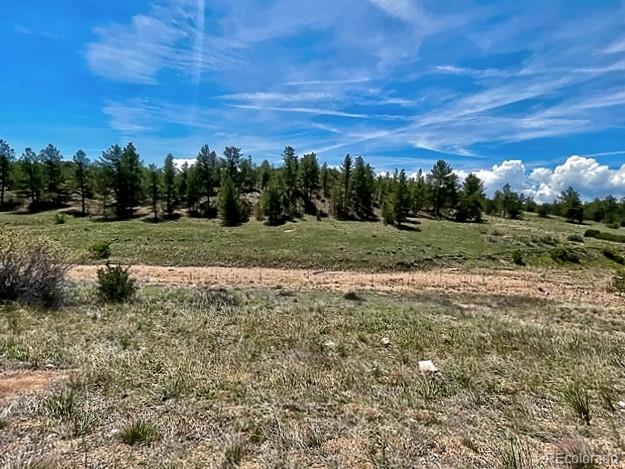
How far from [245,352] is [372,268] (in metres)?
28.2

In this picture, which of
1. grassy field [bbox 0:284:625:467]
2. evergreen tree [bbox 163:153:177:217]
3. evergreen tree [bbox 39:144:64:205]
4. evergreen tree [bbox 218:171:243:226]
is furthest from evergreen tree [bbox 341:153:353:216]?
grassy field [bbox 0:284:625:467]

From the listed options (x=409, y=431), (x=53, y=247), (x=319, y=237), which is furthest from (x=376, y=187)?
(x=409, y=431)

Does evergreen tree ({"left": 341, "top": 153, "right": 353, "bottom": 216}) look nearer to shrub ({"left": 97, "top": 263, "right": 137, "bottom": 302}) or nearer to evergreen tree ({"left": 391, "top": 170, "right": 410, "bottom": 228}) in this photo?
evergreen tree ({"left": 391, "top": 170, "right": 410, "bottom": 228})

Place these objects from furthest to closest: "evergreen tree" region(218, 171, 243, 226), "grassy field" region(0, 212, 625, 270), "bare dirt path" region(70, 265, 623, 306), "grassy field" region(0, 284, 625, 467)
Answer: "evergreen tree" region(218, 171, 243, 226)
"grassy field" region(0, 212, 625, 270)
"bare dirt path" region(70, 265, 623, 306)
"grassy field" region(0, 284, 625, 467)

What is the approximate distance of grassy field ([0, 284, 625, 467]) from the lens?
4.15 m

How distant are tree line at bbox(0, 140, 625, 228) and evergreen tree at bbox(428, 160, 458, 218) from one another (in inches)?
7.9

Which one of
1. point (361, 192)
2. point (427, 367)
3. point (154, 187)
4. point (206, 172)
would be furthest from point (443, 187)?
point (427, 367)

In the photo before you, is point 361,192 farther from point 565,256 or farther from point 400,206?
point 565,256

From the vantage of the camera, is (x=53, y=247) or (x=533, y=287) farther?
(x=533, y=287)

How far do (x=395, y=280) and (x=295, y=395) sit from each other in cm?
2454

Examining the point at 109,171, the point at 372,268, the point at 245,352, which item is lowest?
the point at 372,268

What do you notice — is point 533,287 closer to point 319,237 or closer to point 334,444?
point 319,237

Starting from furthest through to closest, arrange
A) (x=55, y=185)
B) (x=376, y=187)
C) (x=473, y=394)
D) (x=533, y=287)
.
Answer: (x=376, y=187) < (x=55, y=185) < (x=533, y=287) < (x=473, y=394)

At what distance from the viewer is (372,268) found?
35094 mm
